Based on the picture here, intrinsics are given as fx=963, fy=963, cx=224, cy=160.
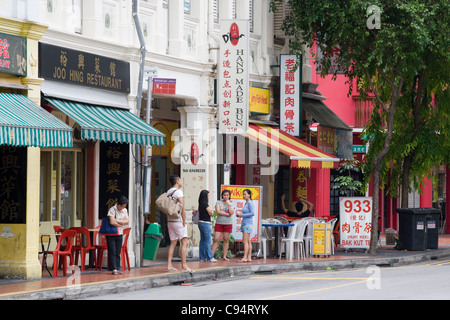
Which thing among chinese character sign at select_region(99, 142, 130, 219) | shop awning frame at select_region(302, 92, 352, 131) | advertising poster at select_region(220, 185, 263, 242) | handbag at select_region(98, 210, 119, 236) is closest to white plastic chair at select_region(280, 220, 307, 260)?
advertising poster at select_region(220, 185, 263, 242)

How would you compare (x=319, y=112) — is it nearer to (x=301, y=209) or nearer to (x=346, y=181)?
(x=301, y=209)

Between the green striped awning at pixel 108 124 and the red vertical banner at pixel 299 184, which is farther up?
the green striped awning at pixel 108 124

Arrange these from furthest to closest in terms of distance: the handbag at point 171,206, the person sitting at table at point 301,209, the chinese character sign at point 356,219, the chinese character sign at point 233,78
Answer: the person sitting at table at point 301,209
the chinese character sign at point 356,219
the chinese character sign at point 233,78
the handbag at point 171,206

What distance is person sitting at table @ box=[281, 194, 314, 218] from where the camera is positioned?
25.7 m

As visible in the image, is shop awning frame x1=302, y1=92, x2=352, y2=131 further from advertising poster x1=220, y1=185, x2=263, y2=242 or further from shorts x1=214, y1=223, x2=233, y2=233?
shorts x1=214, y1=223, x2=233, y2=233

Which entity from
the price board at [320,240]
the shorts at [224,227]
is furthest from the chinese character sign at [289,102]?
the shorts at [224,227]

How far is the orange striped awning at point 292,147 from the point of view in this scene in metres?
24.3

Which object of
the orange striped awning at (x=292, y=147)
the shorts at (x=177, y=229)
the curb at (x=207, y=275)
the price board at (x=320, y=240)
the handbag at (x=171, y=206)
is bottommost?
the curb at (x=207, y=275)

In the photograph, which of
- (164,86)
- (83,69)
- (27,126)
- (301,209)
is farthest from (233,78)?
(27,126)

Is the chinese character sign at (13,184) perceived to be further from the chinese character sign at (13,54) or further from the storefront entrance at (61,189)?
the storefront entrance at (61,189)

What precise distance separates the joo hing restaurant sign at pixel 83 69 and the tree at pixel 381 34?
20.3ft

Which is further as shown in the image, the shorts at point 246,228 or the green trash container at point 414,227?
the green trash container at point 414,227

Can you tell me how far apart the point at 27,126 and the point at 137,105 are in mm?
4992

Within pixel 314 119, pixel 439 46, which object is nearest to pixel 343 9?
pixel 439 46
